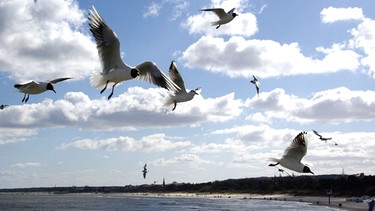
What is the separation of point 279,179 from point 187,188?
54.6m

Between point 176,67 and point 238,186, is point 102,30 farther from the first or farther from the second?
point 238,186

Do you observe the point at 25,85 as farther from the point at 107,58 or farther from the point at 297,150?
the point at 297,150

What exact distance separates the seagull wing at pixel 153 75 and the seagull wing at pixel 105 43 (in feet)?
5.32

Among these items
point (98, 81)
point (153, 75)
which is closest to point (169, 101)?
point (153, 75)

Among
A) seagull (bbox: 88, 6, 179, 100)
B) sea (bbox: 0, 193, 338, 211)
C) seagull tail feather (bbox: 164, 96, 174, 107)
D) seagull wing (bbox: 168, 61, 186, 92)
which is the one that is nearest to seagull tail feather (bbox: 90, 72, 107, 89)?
seagull (bbox: 88, 6, 179, 100)

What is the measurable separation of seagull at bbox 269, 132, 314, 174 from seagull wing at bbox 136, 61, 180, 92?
3231 millimetres

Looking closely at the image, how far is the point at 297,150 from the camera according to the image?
11.8 meters

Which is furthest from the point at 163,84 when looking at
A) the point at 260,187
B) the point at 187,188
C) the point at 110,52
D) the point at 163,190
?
the point at 163,190

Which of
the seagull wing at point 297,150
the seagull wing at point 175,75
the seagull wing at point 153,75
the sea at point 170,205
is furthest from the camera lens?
the sea at point 170,205

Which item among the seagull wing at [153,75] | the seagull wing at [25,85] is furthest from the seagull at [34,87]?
the seagull wing at [153,75]

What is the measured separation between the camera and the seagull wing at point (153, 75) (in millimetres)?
13156

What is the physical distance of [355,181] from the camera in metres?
98.1

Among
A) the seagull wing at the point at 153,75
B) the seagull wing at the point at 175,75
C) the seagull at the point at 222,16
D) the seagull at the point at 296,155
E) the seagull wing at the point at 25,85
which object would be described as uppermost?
the seagull at the point at 222,16

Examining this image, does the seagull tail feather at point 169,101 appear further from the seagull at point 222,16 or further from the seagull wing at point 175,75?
the seagull at point 222,16
